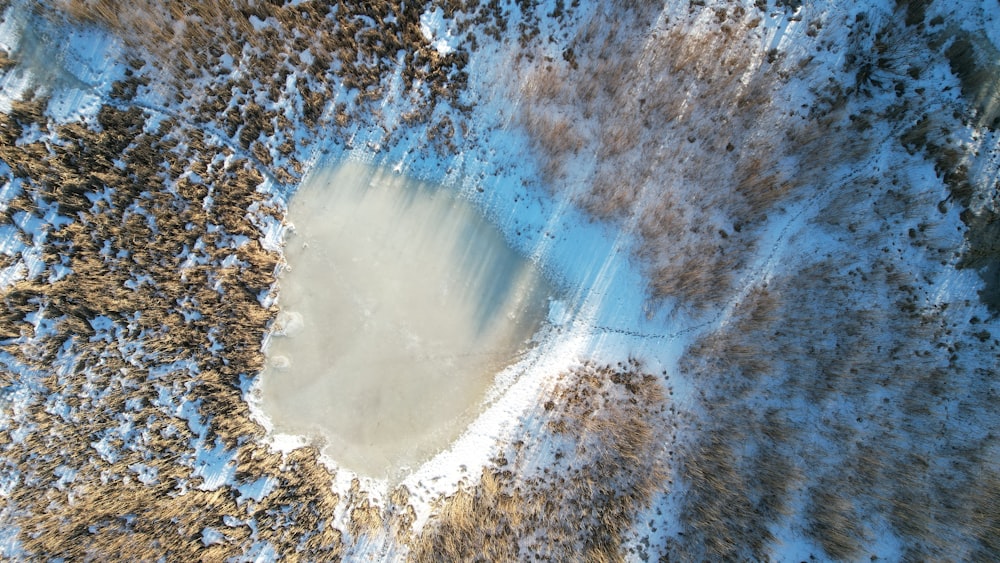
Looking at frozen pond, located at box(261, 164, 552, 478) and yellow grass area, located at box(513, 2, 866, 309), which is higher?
yellow grass area, located at box(513, 2, 866, 309)

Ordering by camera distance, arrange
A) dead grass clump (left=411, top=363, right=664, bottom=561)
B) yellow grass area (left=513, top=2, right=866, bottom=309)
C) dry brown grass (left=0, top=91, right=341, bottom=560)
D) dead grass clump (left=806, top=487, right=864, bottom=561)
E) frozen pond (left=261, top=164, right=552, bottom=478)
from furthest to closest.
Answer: frozen pond (left=261, top=164, right=552, bottom=478) < dead grass clump (left=411, top=363, right=664, bottom=561) < yellow grass area (left=513, top=2, right=866, bottom=309) < dead grass clump (left=806, top=487, right=864, bottom=561) < dry brown grass (left=0, top=91, right=341, bottom=560)

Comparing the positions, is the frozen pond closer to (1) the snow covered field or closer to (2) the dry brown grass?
(1) the snow covered field

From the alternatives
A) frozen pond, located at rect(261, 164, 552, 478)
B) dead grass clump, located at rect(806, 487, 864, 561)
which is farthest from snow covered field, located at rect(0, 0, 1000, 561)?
frozen pond, located at rect(261, 164, 552, 478)

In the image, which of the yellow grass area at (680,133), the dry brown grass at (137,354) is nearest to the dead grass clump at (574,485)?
the yellow grass area at (680,133)

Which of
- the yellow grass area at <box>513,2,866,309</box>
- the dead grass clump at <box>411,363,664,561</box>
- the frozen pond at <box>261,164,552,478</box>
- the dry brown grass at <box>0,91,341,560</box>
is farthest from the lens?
the frozen pond at <box>261,164,552,478</box>

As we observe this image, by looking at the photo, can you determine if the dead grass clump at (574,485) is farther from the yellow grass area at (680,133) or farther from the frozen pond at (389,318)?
the yellow grass area at (680,133)

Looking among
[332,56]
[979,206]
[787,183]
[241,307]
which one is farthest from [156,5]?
[979,206]

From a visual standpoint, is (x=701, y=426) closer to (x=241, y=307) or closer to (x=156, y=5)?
(x=241, y=307)
